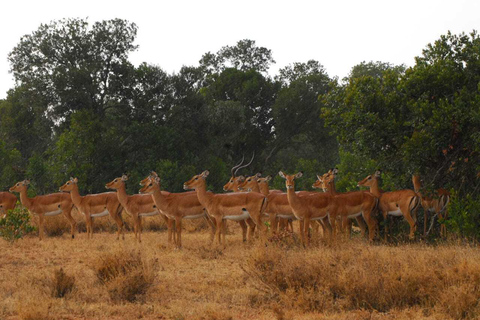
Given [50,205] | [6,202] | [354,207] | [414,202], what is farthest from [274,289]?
[6,202]

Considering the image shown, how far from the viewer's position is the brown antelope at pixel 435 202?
1330 cm

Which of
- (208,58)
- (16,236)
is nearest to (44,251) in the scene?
(16,236)

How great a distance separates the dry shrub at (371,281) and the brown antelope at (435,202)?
4.98m

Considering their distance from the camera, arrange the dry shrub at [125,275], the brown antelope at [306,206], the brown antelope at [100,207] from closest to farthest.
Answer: the dry shrub at [125,275], the brown antelope at [306,206], the brown antelope at [100,207]

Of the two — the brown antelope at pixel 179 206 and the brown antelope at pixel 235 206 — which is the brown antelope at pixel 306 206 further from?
the brown antelope at pixel 179 206

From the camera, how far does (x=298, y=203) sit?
13336 millimetres

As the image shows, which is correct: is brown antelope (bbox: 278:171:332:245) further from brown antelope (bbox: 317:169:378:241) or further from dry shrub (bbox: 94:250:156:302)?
dry shrub (bbox: 94:250:156:302)

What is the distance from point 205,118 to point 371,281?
26400 mm

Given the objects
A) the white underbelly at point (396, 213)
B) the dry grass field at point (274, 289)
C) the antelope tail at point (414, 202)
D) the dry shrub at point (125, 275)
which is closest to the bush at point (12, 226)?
the dry grass field at point (274, 289)

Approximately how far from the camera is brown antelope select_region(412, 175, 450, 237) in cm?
1330

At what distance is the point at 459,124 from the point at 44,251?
384 inches

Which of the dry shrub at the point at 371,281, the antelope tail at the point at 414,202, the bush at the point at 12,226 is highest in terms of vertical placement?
the antelope tail at the point at 414,202

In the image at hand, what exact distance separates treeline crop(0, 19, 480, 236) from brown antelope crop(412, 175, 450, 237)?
0.24m

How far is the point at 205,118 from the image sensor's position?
3356cm
